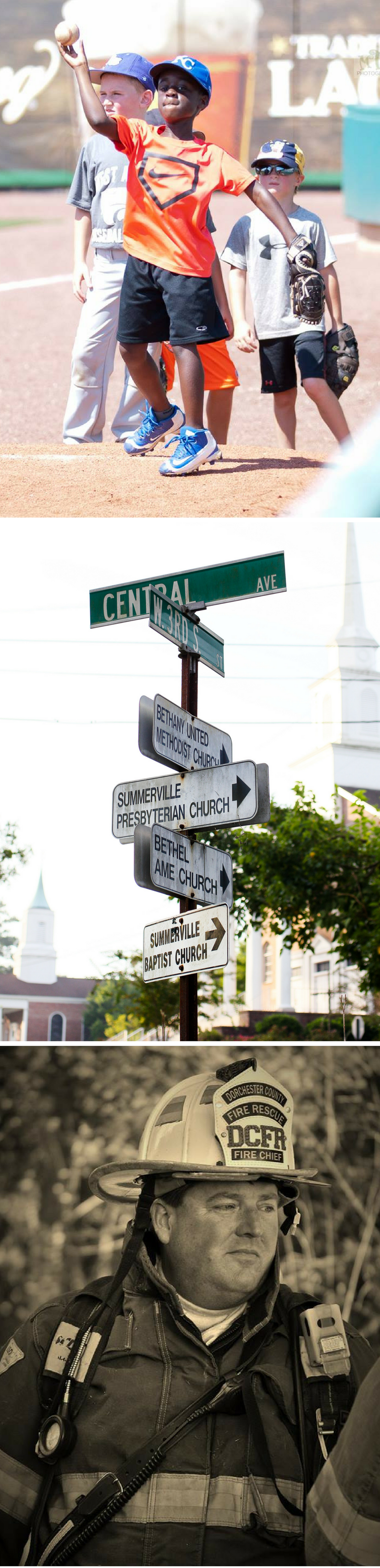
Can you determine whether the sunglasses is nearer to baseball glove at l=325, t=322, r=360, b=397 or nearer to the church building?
baseball glove at l=325, t=322, r=360, b=397

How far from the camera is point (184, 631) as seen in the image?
5949mm

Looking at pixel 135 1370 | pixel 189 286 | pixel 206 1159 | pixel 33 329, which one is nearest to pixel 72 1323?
pixel 135 1370

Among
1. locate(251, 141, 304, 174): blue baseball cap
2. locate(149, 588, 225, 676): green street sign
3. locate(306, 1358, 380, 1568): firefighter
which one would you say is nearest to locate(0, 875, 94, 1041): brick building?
locate(251, 141, 304, 174): blue baseball cap

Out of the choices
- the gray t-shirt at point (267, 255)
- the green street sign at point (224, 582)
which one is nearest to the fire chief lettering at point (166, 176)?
the gray t-shirt at point (267, 255)

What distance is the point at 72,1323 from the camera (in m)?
3.64

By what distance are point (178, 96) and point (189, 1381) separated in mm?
9957

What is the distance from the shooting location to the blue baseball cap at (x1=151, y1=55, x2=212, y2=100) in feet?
34.3

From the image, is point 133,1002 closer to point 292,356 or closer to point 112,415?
point 112,415

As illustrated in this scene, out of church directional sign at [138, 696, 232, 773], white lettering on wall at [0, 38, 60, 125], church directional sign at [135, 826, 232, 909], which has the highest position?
white lettering on wall at [0, 38, 60, 125]

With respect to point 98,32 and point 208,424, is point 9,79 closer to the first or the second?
point 98,32

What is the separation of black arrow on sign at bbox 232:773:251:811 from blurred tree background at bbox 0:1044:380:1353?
1070 millimetres

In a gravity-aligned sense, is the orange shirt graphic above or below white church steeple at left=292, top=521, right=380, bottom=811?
above

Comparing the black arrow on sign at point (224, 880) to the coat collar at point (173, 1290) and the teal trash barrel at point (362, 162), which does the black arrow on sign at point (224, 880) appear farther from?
the teal trash barrel at point (362, 162)

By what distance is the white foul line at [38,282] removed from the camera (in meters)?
15.1
